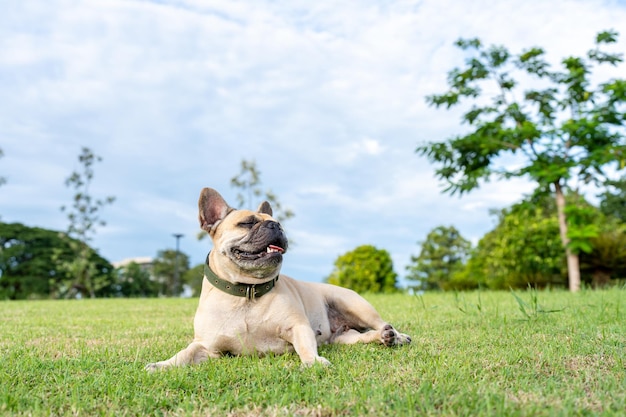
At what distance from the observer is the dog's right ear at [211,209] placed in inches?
166

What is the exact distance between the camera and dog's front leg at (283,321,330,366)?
3.60 m

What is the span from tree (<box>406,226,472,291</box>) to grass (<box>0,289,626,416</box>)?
32371mm

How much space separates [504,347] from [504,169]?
14.7 metres

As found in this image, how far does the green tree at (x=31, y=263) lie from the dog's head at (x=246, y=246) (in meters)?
29.2

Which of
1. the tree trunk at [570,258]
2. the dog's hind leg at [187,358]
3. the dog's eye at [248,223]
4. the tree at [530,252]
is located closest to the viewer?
the dog's hind leg at [187,358]

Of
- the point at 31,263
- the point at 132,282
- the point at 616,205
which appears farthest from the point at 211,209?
the point at 616,205

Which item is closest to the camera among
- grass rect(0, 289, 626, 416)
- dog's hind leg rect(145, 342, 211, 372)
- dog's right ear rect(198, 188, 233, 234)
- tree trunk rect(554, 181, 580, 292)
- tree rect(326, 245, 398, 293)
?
grass rect(0, 289, 626, 416)

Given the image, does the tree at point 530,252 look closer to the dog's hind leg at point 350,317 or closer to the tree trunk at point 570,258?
the tree trunk at point 570,258

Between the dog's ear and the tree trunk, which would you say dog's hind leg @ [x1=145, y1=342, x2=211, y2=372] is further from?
the tree trunk

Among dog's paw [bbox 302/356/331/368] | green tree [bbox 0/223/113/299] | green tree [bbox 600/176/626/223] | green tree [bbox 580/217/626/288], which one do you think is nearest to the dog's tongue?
dog's paw [bbox 302/356/331/368]

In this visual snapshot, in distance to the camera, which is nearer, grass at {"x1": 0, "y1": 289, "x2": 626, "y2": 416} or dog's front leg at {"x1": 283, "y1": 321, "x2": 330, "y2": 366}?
grass at {"x1": 0, "y1": 289, "x2": 626, "y2": 416}

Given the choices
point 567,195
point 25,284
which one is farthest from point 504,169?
point 25,284

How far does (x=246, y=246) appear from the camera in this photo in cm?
391

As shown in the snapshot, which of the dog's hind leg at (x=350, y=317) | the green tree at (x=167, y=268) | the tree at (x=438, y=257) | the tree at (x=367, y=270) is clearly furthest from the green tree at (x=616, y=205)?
the dog's hind leg at (x=350, y=317)
